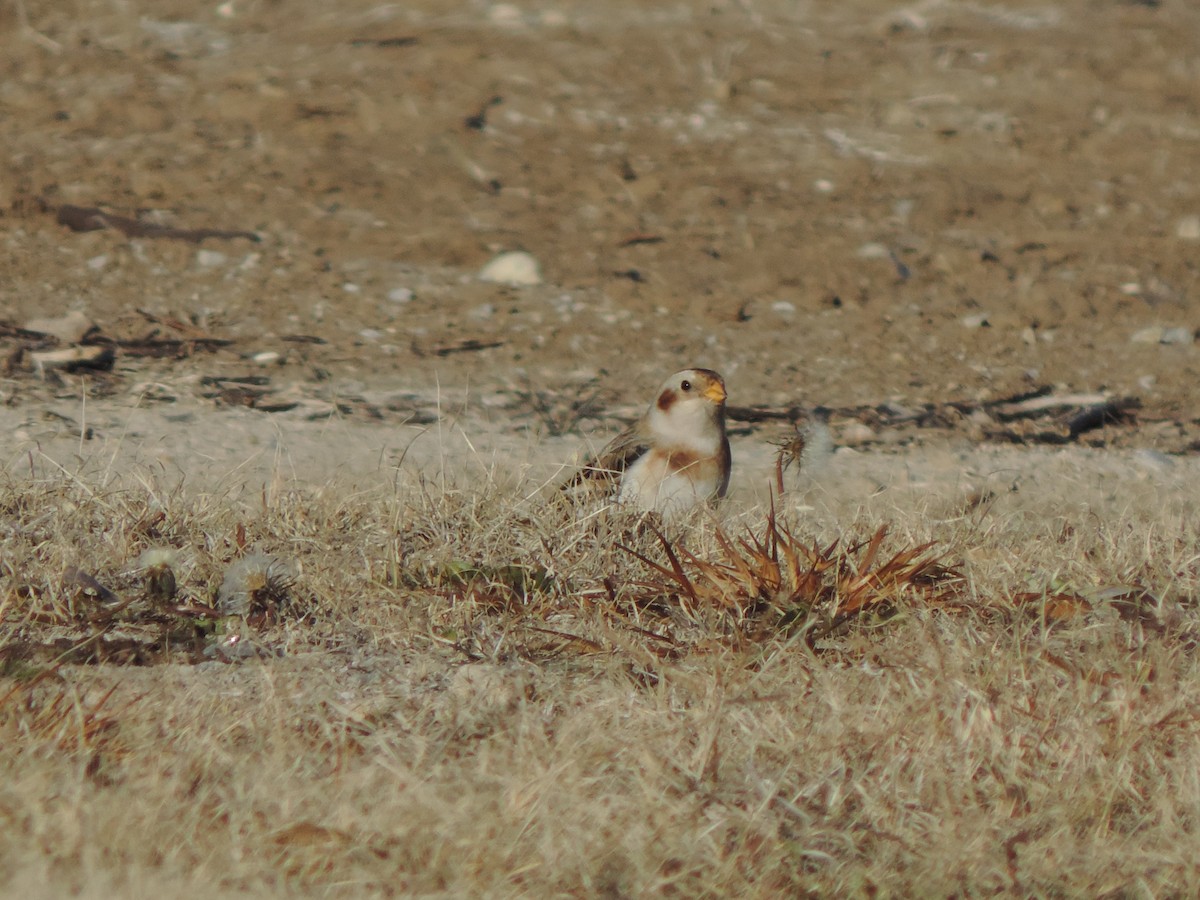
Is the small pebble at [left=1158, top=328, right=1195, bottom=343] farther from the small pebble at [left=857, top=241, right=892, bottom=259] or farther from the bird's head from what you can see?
the bird's head

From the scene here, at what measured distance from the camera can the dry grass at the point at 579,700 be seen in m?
2.50

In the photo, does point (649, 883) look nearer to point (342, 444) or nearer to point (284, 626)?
point (284, 626)

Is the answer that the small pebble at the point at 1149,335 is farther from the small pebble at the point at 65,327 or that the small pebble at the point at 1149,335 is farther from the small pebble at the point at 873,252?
the small pebble at the point at 65,327

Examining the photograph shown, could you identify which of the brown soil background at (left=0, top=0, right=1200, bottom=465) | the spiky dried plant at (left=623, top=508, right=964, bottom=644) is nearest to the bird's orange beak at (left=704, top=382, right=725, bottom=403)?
the brown soil background at (left=0, top=0, right=1200, bottom=465)

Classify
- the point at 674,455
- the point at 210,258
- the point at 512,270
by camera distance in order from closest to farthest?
1. the point at 674,455
2. the point at 210,258
3. the point at 512,270

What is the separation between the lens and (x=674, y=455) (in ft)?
15.1

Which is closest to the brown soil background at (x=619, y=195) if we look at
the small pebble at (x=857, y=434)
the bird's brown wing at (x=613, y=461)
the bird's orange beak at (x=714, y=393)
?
the small pebble at (x=857, y=434)

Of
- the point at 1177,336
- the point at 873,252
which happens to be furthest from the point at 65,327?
the point at 1177,336

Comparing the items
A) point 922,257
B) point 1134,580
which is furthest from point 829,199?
point 1134,580

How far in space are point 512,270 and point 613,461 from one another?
299 cm

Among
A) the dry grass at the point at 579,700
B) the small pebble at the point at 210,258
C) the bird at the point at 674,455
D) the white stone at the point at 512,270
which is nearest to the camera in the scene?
the dry grass at the point at 579,700

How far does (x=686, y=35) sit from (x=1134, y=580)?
766cm

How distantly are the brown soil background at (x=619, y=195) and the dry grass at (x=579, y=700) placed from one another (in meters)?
1.89

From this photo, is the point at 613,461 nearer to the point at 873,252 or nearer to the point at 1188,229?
the point at 873,252
